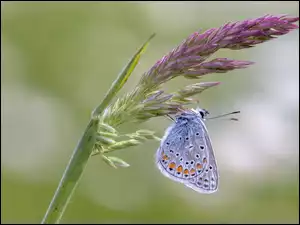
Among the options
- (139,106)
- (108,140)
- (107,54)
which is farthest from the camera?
(107,54)

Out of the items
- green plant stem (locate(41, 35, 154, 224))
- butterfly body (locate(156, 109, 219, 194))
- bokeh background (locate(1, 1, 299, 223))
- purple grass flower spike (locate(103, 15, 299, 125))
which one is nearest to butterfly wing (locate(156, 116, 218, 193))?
butterfly body (locate(156, 109, 219, 194))

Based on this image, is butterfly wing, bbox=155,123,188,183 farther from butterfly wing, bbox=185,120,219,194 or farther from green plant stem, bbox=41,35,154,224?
green plant stem, bbox=41,35,154,224

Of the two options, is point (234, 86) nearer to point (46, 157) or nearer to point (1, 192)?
point (46, 157)

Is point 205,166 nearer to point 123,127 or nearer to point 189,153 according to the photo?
point 189,153

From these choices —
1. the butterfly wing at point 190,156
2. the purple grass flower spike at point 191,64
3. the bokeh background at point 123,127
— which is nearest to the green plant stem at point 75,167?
the purple grass flower spike at point 191,64

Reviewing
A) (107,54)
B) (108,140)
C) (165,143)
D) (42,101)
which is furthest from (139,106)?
(107,54)

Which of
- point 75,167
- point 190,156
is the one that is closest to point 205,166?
point 190,156
